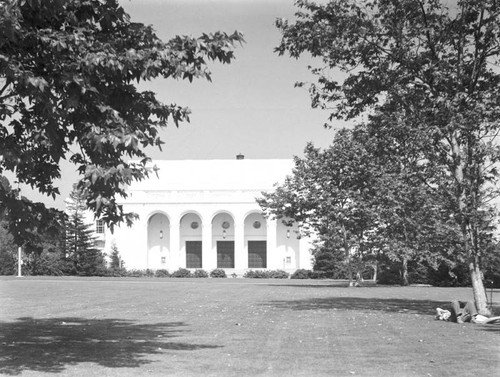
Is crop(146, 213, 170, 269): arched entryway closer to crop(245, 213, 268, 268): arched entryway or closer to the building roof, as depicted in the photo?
the building roof

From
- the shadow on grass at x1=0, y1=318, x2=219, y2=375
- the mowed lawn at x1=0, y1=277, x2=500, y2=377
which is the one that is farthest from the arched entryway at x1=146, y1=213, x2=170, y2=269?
the shadow on grass at x1=0, y1=318, x2=219, y2=375

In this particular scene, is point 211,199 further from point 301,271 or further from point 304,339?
point 304,339

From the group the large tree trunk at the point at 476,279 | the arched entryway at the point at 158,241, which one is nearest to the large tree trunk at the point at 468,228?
the large tree trunk at the point at 476,279

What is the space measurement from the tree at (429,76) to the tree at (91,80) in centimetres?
993

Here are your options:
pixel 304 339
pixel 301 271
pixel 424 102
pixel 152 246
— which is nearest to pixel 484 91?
pixel 424 102

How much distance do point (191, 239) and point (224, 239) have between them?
160 inches

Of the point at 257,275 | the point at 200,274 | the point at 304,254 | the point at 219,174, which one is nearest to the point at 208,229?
the point at 219,174

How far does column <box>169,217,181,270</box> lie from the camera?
82062 millimetres

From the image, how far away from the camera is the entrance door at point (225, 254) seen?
83.1 metres

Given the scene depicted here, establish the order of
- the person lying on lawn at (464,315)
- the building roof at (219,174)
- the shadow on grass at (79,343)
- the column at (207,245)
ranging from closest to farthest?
the shadow on grass at (79,343)
the person lying on lawn at (464,315)
the column at (207,245)
the building roof at (219,174)

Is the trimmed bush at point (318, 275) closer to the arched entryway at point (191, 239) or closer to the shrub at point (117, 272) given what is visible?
the arched entryway at point (191, 239)

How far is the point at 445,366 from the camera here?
32.0 ft

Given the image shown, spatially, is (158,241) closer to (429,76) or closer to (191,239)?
(191,239)

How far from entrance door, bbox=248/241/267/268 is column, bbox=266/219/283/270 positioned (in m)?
1.82
